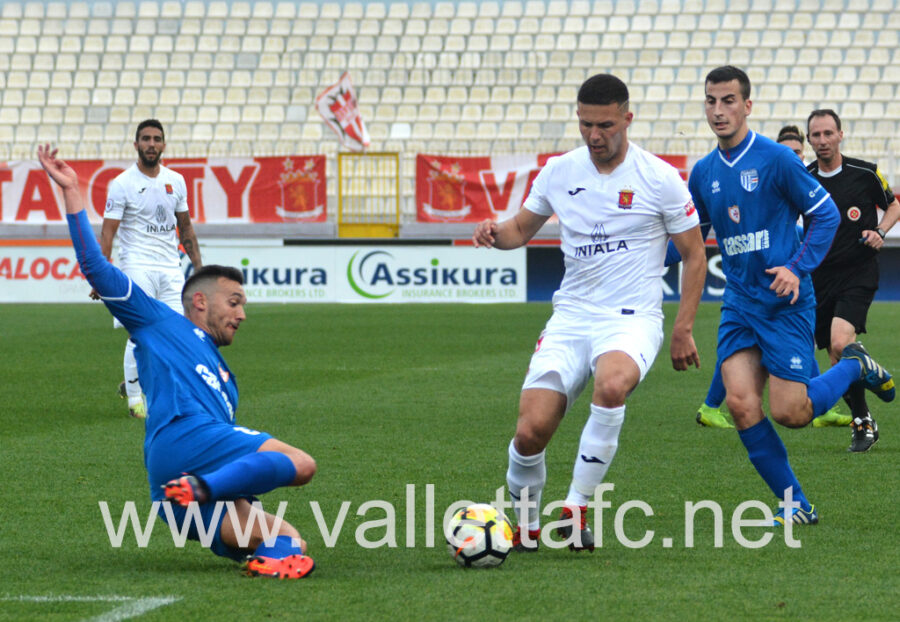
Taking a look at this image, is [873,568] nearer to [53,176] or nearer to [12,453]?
[53,176]

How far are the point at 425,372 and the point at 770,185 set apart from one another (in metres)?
7.01

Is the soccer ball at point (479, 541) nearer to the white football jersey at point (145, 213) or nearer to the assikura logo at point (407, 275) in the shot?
the white football jersey at point (145, 213)

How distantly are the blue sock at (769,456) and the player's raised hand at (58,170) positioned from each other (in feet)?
9.19

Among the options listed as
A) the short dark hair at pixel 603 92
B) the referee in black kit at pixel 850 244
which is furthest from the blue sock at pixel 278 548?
the referee in black kit at pixel 850 244

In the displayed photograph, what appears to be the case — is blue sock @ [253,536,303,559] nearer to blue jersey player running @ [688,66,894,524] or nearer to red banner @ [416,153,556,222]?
blue jersey player running @ [688,66,894,524]

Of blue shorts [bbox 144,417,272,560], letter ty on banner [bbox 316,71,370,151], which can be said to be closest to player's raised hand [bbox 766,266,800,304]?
blue shorts [bbox 144,417,272,560]

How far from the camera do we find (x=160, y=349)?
459 centimetres

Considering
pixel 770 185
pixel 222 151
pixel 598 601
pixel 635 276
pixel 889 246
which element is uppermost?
pixel 222 151

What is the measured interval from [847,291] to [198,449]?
16.3ft

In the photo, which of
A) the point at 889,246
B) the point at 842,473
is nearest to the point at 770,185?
the point at 842,473

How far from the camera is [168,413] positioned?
14.9 feet

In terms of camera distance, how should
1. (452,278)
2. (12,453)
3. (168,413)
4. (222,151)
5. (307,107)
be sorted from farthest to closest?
(307,107), (222,151), (452,278), (12,453), (168,413)

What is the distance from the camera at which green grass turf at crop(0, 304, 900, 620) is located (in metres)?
4.16

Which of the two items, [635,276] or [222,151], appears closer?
[635,276]
